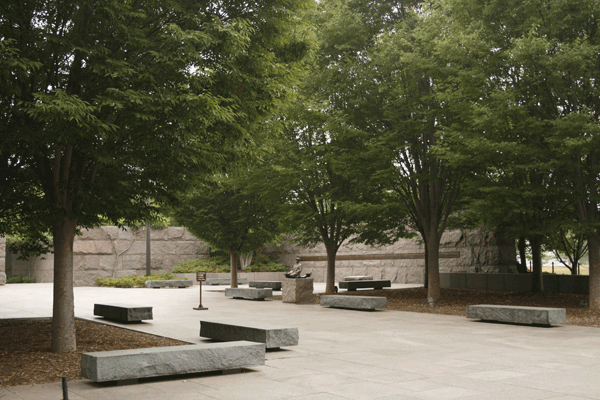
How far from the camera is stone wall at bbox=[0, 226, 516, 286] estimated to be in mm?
31094

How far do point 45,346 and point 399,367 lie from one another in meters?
6.34

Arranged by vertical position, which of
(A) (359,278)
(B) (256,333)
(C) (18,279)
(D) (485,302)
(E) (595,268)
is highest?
(E) (595,268)

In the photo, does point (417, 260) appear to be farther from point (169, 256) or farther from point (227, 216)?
point (169, 256)

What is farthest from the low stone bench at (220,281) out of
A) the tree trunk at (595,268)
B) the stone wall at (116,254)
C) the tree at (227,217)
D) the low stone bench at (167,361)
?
the low stone bench at (167,361)

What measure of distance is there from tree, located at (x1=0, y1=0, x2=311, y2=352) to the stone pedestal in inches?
416

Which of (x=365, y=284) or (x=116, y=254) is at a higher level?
(x=116, y=254)

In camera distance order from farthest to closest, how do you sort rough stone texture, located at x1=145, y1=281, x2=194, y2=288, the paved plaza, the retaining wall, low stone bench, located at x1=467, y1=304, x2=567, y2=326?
rough stone texture, located at x1=145, y1=281, x2=194, y2=288, the retaining wall, low stone bench, located at x1=467, y1=304, x2=567, y2=326, the paved plaza

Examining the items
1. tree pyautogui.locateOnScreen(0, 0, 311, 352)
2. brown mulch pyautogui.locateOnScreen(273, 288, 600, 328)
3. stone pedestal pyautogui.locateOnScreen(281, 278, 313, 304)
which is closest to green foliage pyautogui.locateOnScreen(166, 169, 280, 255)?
brown mulch pyautogui.locateOnScreen(273, 288, 600, 328)

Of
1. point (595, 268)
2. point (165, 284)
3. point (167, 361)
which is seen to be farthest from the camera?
point (165, 284)

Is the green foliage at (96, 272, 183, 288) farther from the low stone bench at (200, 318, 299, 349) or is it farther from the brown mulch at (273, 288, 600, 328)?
the low stone bench at (200, 318, 299, 349)

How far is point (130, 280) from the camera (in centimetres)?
3456

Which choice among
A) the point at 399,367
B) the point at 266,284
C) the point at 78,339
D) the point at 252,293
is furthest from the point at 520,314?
the point at 266,284

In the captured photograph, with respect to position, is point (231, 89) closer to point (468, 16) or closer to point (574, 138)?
point (574, 138)

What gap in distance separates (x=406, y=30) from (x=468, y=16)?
A: 3140mm
